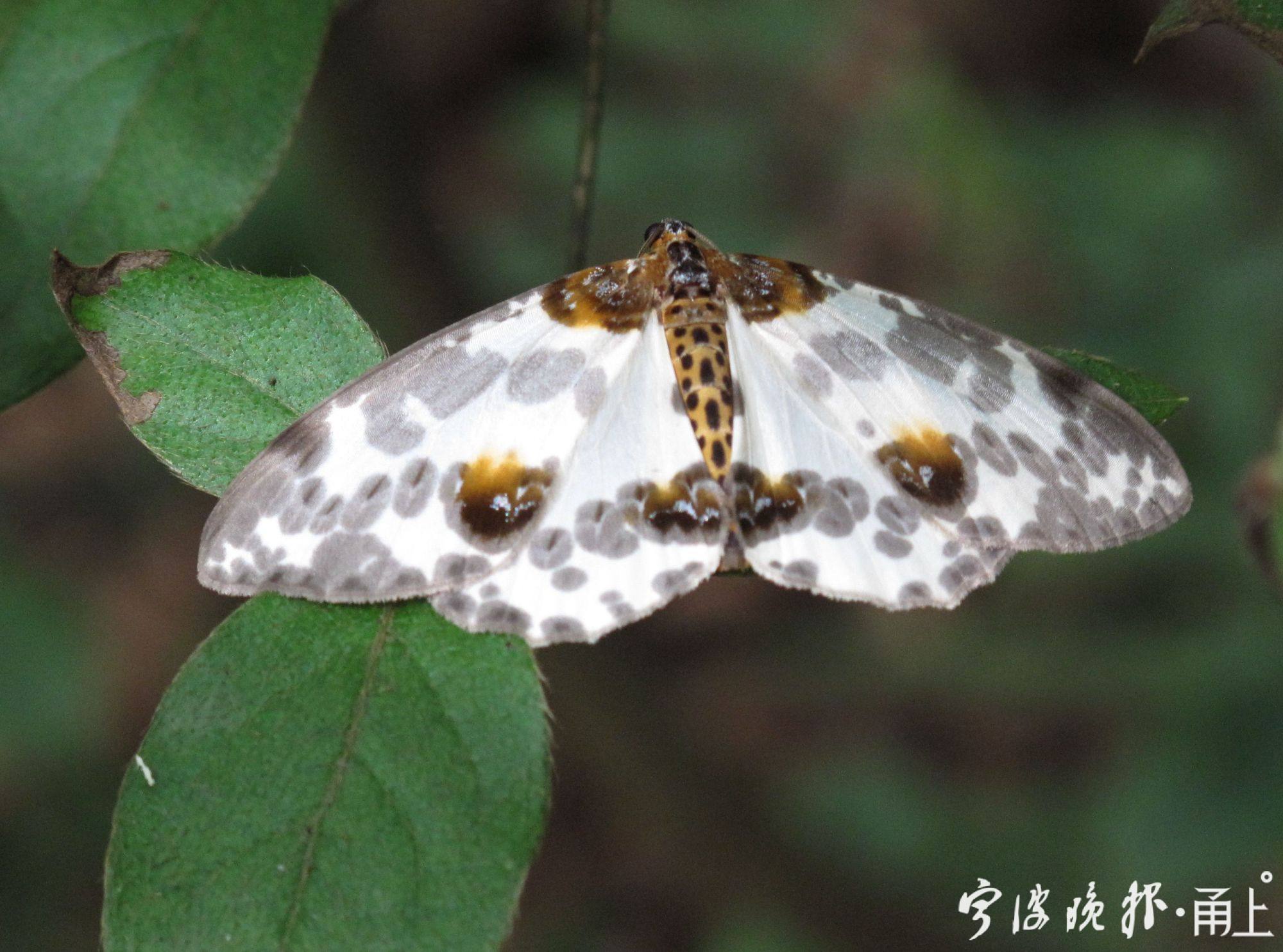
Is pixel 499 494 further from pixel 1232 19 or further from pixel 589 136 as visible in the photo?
pixel 1232 19

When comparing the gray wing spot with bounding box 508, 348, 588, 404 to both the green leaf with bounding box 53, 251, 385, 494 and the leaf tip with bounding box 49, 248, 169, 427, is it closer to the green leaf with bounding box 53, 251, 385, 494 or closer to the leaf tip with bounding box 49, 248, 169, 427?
the green leaf with bounding box 53, 251, 385, 494

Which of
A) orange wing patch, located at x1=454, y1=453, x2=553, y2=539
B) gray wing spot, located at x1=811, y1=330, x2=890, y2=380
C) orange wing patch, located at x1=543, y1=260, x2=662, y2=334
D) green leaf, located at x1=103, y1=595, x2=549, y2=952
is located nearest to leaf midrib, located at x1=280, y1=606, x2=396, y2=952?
green leaf, located at x1=103, y1=595, x2=549, y2=952

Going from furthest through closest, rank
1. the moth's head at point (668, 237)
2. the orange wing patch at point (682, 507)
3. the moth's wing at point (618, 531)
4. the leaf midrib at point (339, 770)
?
the moth's head at point (668, 237) < the orange wing patch at point (682, 507) < the moth's wing at point (618, 531) < the leaf midrib at point (339, 770)

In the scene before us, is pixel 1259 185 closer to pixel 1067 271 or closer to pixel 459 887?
pixel 1067 271

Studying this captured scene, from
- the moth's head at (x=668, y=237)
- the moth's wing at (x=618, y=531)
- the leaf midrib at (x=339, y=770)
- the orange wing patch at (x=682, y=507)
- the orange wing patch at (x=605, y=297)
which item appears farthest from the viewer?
the moth's head at (x=668, y=237)

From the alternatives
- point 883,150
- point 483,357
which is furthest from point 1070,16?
point 483,357

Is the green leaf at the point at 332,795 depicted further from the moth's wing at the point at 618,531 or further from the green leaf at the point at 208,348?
the green leaf at the point at 208,348

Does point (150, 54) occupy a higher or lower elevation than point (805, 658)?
higher

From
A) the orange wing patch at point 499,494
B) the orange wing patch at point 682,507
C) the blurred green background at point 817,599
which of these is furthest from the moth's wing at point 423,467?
the blurred green background at point 817,599
